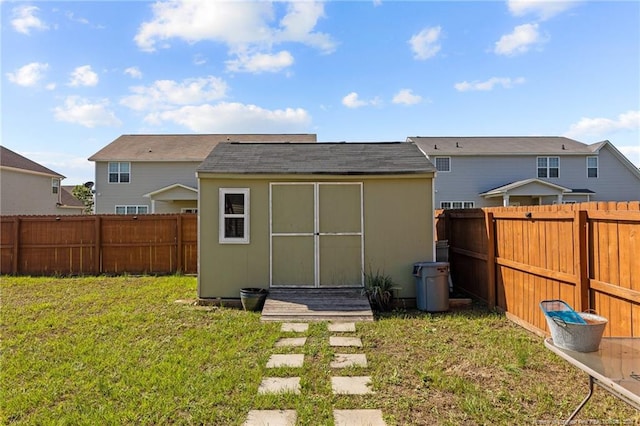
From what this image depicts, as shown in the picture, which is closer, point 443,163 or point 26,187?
point 26,187

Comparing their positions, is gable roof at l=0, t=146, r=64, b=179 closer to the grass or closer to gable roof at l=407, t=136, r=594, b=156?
the grass

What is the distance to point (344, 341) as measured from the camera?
15.9ft

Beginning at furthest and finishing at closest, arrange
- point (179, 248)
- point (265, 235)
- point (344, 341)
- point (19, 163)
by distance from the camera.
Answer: point (19, 163) → point (179, 248) → point (265, 235) → point (344, 341)

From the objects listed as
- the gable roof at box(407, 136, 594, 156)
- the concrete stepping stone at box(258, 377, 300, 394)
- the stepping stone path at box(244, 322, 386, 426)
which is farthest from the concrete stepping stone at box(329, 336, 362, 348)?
the gable roof at box(407, 136, 594, 156)

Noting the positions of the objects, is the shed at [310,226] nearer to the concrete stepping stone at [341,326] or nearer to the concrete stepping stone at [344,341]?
the concrete stepping stone at [341,326]

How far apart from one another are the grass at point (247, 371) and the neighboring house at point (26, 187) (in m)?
16.8

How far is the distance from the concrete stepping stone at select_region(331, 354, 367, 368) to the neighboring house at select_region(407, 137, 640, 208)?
56.1 feet

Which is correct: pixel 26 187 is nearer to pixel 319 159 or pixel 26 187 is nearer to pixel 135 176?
pixel 135 176

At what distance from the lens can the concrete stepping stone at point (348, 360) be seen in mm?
4009

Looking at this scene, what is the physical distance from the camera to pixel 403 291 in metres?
6.87

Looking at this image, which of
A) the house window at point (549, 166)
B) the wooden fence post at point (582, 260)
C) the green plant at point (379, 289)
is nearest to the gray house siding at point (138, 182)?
the green plant at point (379, 289)

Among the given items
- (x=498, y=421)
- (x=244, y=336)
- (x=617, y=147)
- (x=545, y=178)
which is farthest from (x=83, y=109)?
(x=617, y=147)

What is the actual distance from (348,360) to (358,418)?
1.23 metres

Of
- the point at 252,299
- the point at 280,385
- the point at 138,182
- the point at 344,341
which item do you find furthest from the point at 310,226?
the point at 138,182
